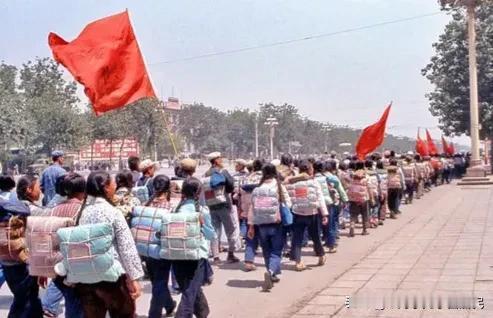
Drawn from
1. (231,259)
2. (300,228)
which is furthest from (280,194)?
(231,259)

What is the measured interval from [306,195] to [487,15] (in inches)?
1394

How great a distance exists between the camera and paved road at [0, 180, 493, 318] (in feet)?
24.1

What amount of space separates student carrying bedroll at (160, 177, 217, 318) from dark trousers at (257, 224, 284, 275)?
2.25 meters

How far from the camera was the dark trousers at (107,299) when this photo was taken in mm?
5000

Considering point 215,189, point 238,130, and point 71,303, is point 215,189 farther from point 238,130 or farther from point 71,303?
point 238,130

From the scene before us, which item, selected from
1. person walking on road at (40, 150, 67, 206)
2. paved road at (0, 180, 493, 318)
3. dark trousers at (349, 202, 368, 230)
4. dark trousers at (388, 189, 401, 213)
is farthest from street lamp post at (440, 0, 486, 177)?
person walking on road at (40, 150, 67, 206)

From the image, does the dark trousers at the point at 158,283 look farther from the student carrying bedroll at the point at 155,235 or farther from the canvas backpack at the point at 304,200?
the canvas backpack at the point at 304,200

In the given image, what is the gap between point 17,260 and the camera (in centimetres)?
597

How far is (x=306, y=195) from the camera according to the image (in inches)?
374

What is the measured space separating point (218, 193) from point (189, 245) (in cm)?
414

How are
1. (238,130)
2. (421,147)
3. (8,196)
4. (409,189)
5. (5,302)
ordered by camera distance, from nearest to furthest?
(8,196)
(5,302)
(409,189)
(421,147)
(238,130)

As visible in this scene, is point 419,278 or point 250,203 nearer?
point 419,278

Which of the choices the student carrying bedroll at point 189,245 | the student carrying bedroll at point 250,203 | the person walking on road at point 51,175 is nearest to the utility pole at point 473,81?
the student carrying bedroll at point 250,203

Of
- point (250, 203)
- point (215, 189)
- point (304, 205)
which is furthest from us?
point (215, 189)
